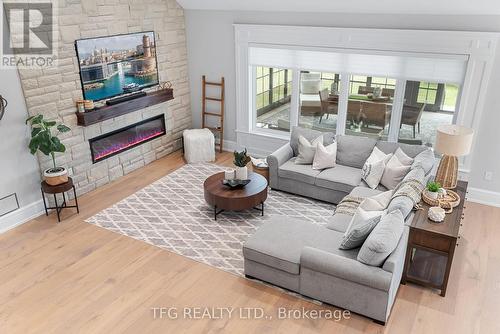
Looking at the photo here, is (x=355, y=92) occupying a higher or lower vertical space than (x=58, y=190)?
higher

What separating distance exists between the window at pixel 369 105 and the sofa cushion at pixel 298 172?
124cm

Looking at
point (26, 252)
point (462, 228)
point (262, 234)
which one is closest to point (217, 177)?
point (262, 234)

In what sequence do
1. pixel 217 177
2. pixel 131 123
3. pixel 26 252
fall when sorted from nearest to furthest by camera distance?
pixel 26 252, pixel 217 177, pixel 131 123

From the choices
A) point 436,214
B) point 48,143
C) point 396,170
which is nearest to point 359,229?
point 436,214

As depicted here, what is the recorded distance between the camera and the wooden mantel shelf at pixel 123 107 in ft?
18.6

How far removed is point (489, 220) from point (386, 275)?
2.75 metres

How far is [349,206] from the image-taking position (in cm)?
468

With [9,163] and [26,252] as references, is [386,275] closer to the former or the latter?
[26,252]

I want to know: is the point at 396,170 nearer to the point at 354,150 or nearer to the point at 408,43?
the point at 354,150

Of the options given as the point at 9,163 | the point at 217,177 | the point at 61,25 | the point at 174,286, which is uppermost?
the point at 61,25

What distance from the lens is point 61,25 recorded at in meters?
5.28

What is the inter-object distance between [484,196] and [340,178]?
212 centimetres

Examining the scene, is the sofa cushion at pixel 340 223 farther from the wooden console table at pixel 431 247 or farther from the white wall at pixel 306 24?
the white wall at pixel 306 24

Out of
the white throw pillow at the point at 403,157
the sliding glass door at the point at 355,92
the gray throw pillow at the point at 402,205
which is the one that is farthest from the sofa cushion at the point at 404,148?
the gray throw pillow at the point at 402,205
